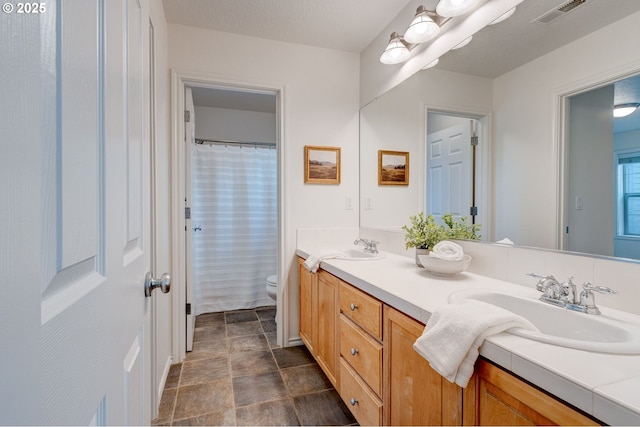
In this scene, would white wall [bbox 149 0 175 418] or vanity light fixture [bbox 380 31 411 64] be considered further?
vanity light fixture [bbox 380 31 411 64]

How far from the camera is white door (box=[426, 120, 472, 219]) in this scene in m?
1.60

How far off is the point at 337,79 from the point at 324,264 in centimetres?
159

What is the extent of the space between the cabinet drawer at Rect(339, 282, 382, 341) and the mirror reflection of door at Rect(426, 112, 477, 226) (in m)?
0.72

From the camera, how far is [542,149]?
120cm

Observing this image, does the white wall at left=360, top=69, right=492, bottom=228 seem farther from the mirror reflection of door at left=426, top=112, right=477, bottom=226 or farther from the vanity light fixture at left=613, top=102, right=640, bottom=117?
the vanity light fixture at left=613, top=102, right=640, bottom=117

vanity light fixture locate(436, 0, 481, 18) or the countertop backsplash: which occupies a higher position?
vanity light fixture locate(436, 0, 481, 18)

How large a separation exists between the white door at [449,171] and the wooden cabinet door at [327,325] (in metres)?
0.78

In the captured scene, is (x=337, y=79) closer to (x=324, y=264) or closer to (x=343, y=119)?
(x=343, y=119)

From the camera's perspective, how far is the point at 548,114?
1.17 metres

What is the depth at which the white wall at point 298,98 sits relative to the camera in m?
2.18

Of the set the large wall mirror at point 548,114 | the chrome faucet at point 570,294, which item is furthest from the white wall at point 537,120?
the chrome faucet at point 570,294

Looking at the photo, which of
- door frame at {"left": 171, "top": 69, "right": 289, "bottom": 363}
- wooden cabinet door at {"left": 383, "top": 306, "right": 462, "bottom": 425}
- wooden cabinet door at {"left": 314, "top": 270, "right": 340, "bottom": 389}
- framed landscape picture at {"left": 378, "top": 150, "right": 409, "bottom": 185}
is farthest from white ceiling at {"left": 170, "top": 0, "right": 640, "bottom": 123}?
wooden cabinet door at {"left": 314, "top": 270, "right": 340, "bottom": 389}

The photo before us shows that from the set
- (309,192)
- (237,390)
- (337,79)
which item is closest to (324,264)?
(309,192)

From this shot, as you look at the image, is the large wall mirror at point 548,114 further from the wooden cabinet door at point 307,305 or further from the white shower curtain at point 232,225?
the white shower curtain at point 232,225
